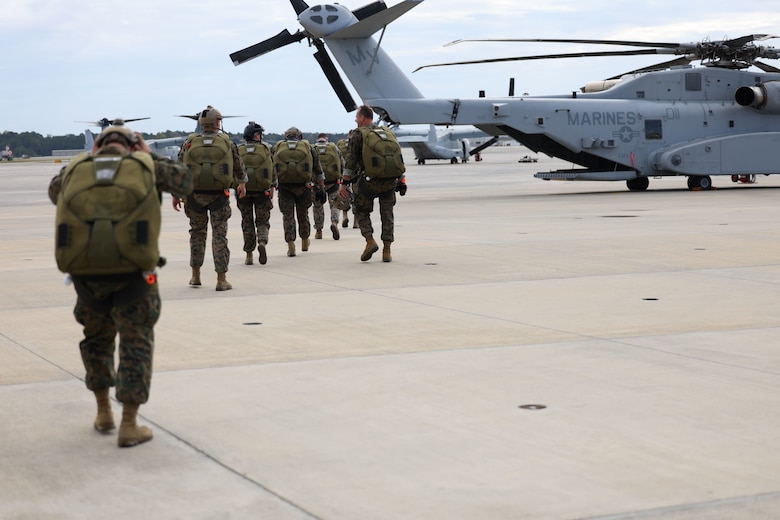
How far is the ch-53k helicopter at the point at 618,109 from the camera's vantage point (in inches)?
1075

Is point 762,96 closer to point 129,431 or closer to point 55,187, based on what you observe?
point 55,187

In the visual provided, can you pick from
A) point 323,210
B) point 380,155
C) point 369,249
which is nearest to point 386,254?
point 369,249

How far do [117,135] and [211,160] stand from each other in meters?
5.55

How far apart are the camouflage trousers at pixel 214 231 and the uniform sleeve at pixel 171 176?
5221mm

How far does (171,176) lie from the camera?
547 centimetres

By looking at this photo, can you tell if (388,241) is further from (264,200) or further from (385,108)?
(385,108)

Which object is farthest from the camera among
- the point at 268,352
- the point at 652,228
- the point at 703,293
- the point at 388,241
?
the point at 652,228

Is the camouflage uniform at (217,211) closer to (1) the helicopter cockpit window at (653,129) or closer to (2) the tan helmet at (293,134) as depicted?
(2) the tan helmet at (293,134)

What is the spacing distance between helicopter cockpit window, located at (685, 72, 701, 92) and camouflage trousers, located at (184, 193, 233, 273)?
2068 cm

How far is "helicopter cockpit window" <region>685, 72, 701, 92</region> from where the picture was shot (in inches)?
1137

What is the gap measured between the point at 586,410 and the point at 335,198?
1237 centimetres

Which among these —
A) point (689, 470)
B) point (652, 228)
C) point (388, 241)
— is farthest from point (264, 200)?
point (689, 470)

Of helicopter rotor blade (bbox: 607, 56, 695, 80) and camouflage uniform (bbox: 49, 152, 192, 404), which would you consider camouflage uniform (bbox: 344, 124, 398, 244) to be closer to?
camouflage uniform (bbox: 49, 152, 192, 404)

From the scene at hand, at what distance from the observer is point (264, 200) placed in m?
13.4
